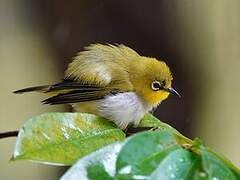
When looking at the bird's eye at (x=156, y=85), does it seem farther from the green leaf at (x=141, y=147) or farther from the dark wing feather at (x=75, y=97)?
the green leaf at (x=141, y=147)

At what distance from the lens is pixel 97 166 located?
642 millimetres

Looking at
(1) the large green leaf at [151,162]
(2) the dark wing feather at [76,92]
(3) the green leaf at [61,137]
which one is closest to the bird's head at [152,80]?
(2) the dark wing feather at [76,92]

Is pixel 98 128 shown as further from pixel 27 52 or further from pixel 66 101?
pixel 27 52

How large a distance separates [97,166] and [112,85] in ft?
2.84

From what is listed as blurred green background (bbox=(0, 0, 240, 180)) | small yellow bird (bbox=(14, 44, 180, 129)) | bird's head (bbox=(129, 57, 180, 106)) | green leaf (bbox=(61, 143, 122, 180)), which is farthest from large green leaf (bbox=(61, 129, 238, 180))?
blurred green background (bbox=(0, 0, 240, 180))

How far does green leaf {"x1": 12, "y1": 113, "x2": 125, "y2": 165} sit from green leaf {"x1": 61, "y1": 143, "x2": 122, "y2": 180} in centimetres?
8

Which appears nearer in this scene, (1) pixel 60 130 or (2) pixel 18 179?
(1) pixel 60 130

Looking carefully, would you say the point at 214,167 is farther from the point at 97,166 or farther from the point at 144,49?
the point at 144,49

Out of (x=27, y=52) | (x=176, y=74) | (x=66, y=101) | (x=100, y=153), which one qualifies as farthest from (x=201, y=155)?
(x=27, y=52)

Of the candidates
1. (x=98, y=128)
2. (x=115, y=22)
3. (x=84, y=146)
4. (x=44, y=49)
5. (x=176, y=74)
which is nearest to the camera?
(x=84, y=146)

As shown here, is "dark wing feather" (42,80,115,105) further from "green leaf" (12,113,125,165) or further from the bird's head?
"green leaf" (12,113,125,165)

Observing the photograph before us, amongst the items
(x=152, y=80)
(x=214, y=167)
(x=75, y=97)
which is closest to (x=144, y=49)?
(x=152, y=80)

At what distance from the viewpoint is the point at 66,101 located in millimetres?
1384

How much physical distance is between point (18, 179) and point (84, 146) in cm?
269
